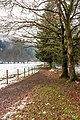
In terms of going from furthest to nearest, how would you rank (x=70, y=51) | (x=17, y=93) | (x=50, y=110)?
(x=70, y=51), (x=17, y=93), (x=50, y=110)

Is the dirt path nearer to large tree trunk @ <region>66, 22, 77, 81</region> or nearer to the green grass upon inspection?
the green grass

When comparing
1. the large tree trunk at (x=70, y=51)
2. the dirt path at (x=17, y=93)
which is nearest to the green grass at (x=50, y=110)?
the dirt path at (x=17, y=93)

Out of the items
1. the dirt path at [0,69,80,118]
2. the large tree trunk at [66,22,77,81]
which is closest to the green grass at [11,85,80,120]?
the dirt path at [0,69,80,118]

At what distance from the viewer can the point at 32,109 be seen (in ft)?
28.9

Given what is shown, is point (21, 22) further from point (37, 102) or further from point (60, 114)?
point (60, 114)

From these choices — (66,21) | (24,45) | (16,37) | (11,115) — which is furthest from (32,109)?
(24,45)

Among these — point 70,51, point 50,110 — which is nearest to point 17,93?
point 70,51

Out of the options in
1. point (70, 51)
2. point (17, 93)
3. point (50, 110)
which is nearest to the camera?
point (50, 110)

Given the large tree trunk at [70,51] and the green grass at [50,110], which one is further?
the large tree trunk at [70,51]

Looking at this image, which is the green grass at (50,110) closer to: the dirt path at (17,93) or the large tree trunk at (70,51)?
the dirt path at (17,93)

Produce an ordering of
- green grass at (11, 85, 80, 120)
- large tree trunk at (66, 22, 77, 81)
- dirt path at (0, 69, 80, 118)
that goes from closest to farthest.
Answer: green grass at (11, 85, 80, 120) → dirt path at (0, 69, 80, 118) → large tree trunk at (66, 22, 77, 81)

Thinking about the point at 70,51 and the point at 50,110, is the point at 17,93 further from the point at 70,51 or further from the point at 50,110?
the point at 50,110

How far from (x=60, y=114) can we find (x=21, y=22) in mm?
13189

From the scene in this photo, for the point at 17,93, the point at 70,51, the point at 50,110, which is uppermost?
the point at 70,51
